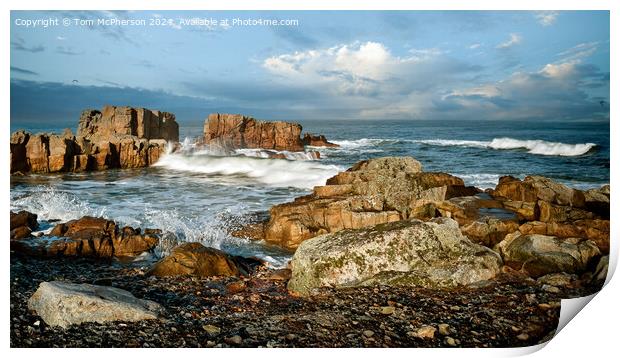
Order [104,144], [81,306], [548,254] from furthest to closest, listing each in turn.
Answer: [104,144] < [548,254] < [81,306]

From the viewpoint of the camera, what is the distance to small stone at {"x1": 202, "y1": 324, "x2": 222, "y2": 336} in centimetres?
348

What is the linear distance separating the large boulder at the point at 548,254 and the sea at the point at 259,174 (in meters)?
1.23

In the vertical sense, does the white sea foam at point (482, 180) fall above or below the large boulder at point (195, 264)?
above

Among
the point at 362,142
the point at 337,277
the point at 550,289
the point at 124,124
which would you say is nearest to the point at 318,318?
the point at 337,277

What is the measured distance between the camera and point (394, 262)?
4.21 metres

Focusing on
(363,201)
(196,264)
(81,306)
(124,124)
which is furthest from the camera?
(124,124)

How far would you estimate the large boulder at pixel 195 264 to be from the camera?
4.73 m

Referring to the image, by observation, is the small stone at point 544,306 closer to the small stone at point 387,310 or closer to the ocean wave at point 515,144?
the small stone at point 387,310

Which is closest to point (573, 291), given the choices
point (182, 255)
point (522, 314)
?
point (522, 314)

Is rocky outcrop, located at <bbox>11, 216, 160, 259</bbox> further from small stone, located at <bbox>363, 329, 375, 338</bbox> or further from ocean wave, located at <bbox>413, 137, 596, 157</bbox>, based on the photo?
ocean wave, located at <bbox>413, 137, 596, 157</bbox>

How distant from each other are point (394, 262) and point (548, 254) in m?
1.79

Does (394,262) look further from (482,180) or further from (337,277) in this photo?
(482,180)

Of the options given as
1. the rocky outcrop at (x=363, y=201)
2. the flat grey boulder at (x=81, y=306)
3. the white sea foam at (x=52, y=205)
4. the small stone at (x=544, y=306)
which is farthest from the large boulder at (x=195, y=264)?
the small stone at (x=544, y=306)

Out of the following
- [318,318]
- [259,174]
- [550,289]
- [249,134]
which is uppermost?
[249,134]
